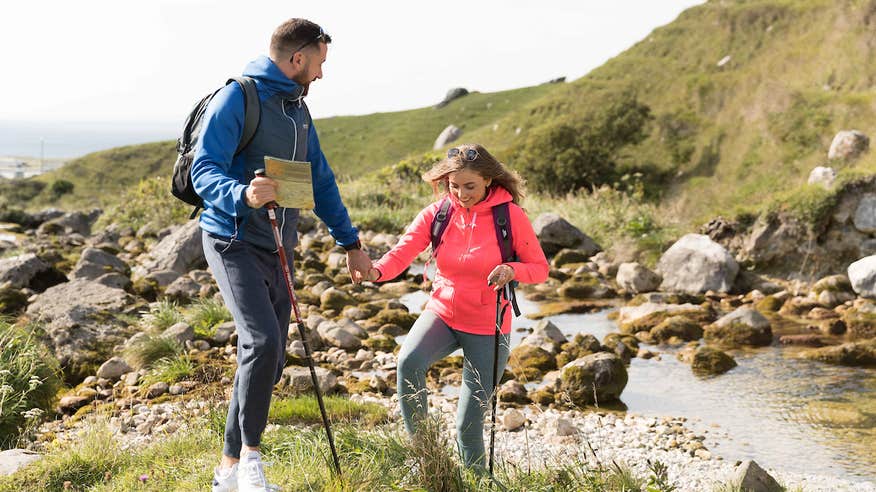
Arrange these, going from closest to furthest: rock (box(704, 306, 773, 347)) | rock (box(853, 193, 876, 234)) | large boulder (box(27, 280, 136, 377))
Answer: large boulder (box(27, 280, 136, 377)) → rock (box(704, 306, 773, 347)) → rock (box(853, 193, 876, 234))

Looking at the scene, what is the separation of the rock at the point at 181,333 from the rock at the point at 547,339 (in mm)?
3628

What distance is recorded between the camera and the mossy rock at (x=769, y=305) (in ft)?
36.9

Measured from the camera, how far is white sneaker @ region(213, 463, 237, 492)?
396cm

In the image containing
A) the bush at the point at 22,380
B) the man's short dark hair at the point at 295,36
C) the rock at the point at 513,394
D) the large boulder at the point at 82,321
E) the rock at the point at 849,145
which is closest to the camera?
the man's short dark hair at the point at 295,36

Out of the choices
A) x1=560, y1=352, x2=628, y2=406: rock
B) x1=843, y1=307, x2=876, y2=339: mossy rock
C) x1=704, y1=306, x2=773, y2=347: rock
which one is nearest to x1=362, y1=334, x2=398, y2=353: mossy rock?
x1=560, y1=352, x2=628, y2=406: rock

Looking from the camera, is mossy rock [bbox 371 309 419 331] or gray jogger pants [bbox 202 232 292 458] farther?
mossy rock [bbox 371 309 419 331]

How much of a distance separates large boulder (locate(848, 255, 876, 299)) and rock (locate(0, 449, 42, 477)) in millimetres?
10960

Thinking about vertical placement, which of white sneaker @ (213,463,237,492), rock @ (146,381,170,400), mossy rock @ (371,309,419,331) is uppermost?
white sneaker @ (213,463,237,492)

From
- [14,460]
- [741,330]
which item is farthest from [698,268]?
[14,460]

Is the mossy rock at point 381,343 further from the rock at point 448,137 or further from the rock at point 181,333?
the rock at point 448,137

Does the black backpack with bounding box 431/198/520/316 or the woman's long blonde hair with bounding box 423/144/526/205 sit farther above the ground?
the woman's long blonde hair with bounding box 423/144/526/205

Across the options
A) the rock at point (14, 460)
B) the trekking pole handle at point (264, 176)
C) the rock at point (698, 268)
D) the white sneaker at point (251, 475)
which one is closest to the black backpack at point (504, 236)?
the trekking pole handle at point (264, 176)

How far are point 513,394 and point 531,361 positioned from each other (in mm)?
1160

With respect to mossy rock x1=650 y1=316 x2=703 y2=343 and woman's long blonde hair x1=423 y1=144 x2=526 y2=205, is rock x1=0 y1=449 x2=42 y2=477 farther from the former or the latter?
mossy rock x1=650 y1=316 x2=703 y2=343
